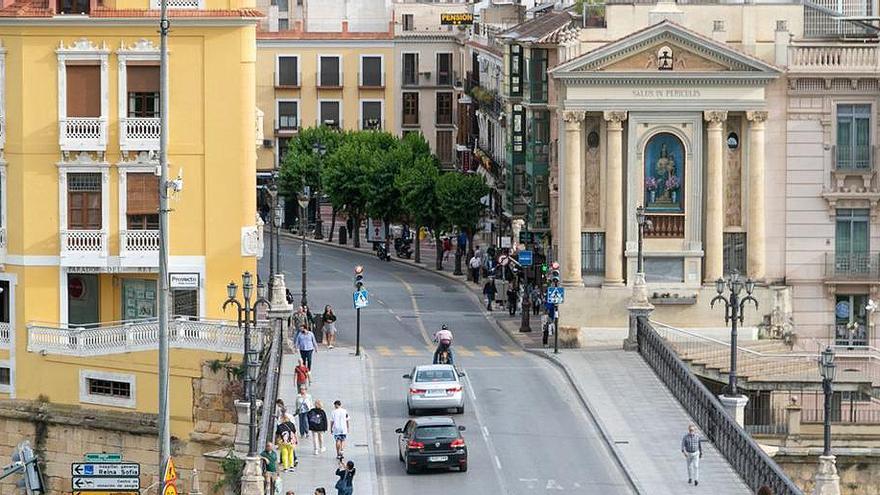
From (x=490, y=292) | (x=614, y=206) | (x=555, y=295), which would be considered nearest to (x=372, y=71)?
(x=490, y=292)

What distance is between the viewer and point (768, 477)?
5850cm

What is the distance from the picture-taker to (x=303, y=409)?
219ft

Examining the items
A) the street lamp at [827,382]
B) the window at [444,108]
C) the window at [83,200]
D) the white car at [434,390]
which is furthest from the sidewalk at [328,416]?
the window at [444,108]

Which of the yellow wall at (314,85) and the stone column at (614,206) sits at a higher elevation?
the yellow wall at (314,85)

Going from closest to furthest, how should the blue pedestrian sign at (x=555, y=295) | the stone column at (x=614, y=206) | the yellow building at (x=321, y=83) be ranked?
1. the blue pedestrian sign at (x=555, y=295)
2. the stone column at (x=614, y=206)
3. the yellow building at (x=321, y=83)

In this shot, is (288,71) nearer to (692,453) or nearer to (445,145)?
(445,145)

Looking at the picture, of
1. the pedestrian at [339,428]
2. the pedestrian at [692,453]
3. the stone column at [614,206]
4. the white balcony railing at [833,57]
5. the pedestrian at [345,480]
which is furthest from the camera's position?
the stone column at [614,206]

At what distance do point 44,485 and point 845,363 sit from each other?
89.3ft

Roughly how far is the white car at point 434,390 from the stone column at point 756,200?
702 inches

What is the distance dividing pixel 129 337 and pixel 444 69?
80.9 meters

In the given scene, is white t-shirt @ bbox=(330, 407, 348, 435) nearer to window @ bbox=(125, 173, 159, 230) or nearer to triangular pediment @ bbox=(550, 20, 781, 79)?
window @ bbox=(125, 173, 159, 230)

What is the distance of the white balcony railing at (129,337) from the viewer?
2847 inches

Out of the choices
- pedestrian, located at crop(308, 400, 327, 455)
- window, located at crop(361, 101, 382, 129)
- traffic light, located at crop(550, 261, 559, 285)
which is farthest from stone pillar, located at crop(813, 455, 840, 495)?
window, located at crop(361, 101, 382, 129)

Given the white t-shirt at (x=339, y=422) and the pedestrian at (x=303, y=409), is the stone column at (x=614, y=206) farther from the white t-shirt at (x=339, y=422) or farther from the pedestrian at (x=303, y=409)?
the white t-shirt at (x=339, y=422)
